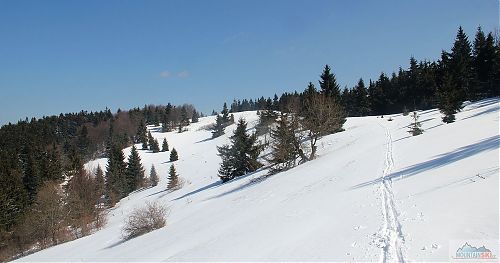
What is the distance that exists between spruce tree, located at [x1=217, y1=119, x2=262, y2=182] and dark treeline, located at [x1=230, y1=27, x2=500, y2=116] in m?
5.85

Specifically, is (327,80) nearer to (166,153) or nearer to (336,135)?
(336,135)

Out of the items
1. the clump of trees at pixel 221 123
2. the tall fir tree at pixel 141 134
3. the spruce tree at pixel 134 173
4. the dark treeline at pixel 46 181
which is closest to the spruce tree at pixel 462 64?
the dark treeline at pixel 46 181

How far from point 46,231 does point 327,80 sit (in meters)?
42.2

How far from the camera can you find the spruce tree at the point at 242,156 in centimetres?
4784

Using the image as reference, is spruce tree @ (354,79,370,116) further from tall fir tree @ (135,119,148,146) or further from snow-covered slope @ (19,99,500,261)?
tall fir tree @ (135,119,148,146)

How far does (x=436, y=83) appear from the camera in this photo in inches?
2702

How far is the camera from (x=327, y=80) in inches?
2248

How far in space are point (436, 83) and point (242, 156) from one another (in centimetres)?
4212

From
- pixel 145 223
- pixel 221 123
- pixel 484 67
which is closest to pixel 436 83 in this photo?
pixel 484 67

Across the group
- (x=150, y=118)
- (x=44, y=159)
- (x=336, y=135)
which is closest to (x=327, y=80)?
(x=336, y=135)

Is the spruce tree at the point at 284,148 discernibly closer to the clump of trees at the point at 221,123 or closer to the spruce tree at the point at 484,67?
the spruce tree at the point at 484,67

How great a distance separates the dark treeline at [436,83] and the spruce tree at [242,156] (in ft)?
A: 19.2

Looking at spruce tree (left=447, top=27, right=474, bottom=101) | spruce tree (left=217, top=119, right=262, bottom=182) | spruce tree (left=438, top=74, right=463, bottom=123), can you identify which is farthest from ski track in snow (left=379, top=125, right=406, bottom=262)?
spruce tree (left=447, top=27, right=474, bottom=101)

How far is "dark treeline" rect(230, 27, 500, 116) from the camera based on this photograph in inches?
2234
